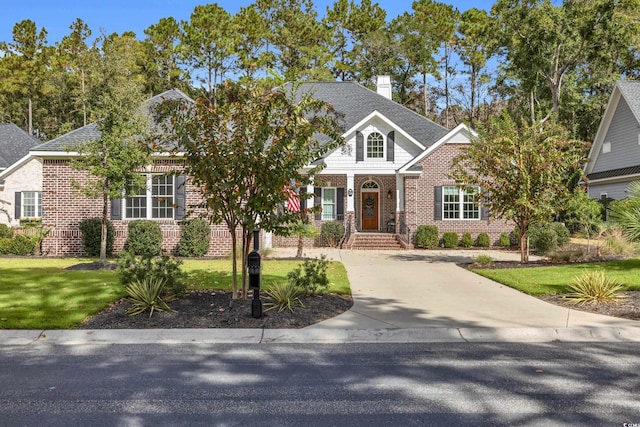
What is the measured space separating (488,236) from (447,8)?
99.5 ft

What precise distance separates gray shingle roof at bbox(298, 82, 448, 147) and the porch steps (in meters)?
5.32

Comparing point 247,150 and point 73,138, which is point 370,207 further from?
point 247,150

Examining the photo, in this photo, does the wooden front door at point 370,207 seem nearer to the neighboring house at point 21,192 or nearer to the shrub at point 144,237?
the shrub at point 144,237

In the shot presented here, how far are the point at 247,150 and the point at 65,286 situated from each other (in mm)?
5546

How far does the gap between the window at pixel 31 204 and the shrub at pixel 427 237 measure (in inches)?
803

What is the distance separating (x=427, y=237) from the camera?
22.3 metres

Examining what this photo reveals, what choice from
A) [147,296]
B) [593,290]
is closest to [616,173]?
[593,290]

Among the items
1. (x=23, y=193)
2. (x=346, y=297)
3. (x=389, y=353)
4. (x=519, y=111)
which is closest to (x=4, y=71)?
(x=23, y=193)

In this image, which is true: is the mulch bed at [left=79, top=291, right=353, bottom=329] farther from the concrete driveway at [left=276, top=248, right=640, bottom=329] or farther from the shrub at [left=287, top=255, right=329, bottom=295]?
the concrete driveway at [left=276, top=248, right=640, bottom=329]

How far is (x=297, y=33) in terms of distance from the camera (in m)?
43.2

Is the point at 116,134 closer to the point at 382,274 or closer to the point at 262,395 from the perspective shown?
the point at 382,274

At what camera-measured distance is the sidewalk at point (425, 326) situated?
24.4 feet

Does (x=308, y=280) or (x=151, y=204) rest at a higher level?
(x=151, y=204)

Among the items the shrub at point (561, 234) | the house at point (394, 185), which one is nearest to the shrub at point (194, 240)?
the house at point (394, 185)
